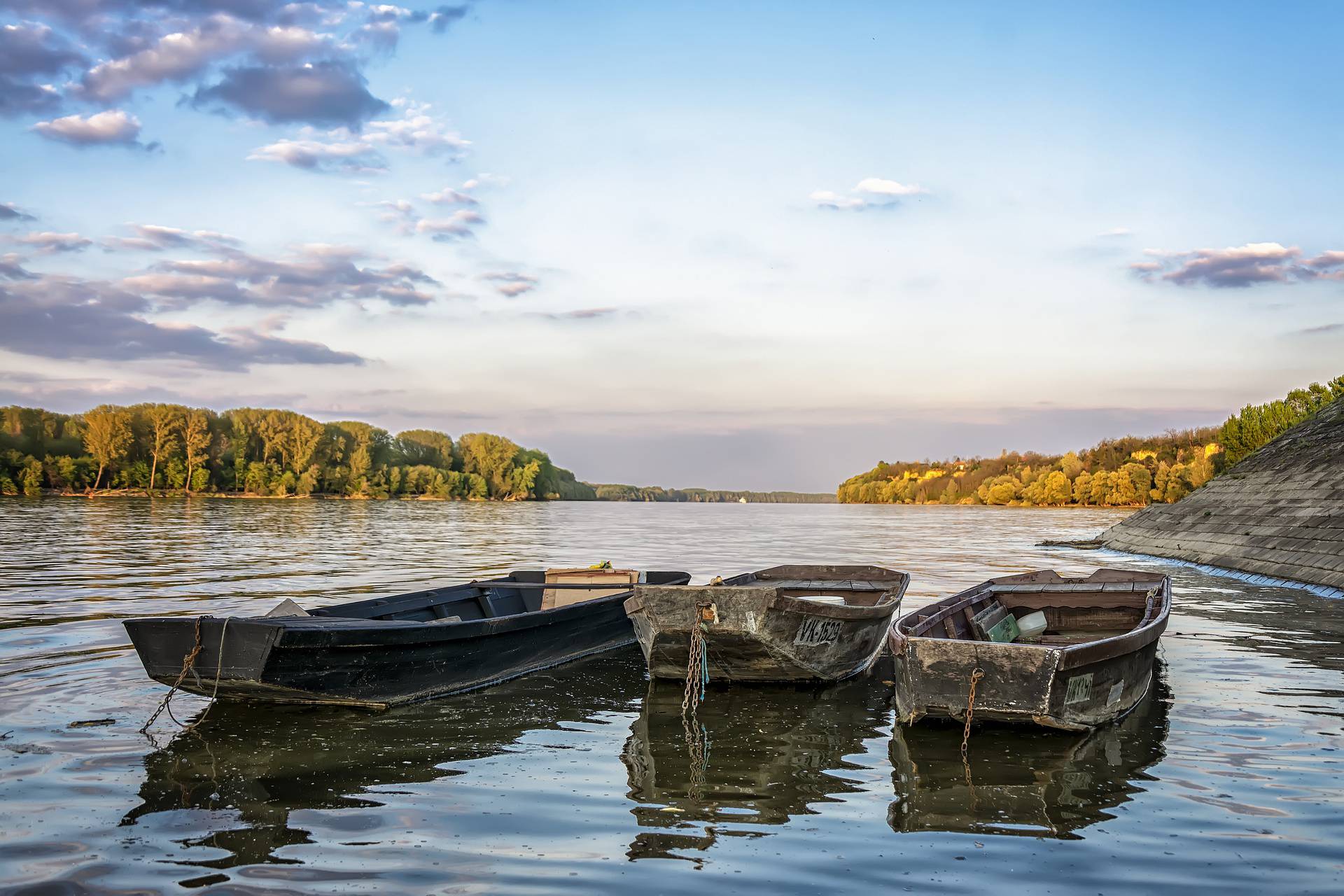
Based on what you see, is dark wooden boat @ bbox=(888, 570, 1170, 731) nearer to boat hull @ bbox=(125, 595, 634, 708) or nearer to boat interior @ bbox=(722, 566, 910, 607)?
boat interior @ bbox=(722, 566, 910, 607)

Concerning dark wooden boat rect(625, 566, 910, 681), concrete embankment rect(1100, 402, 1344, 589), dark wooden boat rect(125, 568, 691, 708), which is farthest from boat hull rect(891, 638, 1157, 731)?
concrete embankment rect(1100, 402, 1344, 589)

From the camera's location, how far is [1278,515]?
91.4ft

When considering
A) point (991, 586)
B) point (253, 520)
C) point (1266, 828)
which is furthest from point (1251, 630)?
point (253, 520)

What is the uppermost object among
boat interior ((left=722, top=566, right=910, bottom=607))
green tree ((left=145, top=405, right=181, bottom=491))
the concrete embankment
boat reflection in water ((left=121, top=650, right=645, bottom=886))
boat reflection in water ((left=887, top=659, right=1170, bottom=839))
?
green tree ((left=145, top=405, right=181, bottom=491))

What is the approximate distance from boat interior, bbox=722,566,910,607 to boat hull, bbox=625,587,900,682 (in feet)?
8.32

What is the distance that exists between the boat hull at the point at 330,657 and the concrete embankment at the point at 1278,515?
65.8 feet

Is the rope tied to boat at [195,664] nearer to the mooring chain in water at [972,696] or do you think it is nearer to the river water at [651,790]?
the river water at [651,790]

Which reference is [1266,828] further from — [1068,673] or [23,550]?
[23,550]

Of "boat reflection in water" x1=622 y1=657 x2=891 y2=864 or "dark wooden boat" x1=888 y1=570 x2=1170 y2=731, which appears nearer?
"boat reflection in water" x1=622 y1=657 x2=891 y2=864

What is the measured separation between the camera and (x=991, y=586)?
1529cm

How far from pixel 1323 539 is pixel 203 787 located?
2614cm

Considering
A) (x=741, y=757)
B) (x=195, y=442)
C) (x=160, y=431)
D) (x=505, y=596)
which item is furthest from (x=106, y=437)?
(x=741, y=757)

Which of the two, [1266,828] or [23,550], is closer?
[1266,828]

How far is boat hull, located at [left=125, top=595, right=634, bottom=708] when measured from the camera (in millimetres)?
9898
